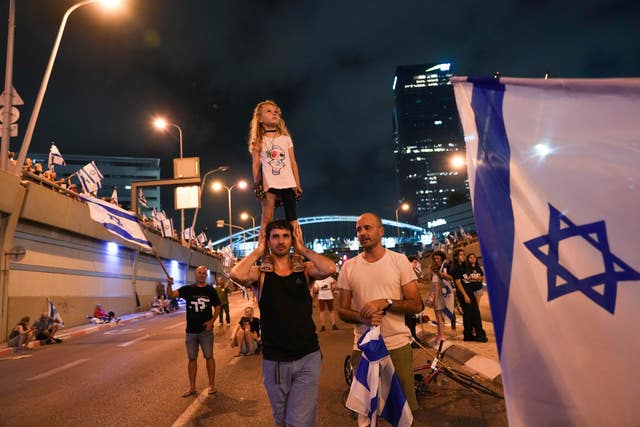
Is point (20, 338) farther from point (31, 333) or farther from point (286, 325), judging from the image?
point (286, 325)

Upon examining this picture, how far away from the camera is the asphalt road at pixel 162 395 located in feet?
16.5

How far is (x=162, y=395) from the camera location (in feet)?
20.6

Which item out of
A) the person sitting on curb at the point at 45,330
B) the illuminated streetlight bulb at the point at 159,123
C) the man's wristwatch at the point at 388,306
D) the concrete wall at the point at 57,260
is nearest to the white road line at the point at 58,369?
the person sitting on curb at the point at 45,330

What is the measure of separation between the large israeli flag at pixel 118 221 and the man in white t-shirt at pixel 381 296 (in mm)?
2935

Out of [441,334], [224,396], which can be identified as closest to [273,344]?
[224,396]

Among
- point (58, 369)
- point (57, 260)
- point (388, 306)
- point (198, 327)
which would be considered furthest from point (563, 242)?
point (57, 260)

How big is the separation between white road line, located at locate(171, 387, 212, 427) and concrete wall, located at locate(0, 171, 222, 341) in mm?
12763

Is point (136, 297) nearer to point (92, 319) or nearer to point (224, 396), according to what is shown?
point (92, 319)

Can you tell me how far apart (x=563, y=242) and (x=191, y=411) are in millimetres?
→ 5051

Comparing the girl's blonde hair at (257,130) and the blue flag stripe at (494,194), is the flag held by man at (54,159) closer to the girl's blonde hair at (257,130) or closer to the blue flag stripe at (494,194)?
the girl's blonde hair at (257,130)

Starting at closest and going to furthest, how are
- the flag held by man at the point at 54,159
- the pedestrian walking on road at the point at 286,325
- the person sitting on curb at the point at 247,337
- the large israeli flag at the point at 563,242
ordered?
the large israeli flag at the point at 563,242, the pedestrian walking on road at the point at 286,325, the person sitting on curb at the point at 247,337, the flag held by man at the point at 54,159

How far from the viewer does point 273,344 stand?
3104 millimetres

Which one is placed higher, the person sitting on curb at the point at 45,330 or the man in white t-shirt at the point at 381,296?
the man in white t-shirt at the point at 381,296

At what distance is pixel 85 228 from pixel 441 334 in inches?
737
